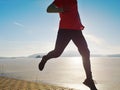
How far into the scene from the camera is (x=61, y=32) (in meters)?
4.82

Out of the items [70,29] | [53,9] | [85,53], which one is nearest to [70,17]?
[70,29]

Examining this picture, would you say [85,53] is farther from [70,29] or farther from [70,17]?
[70,17]

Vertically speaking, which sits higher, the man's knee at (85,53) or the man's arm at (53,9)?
the man's arm at (53,9)

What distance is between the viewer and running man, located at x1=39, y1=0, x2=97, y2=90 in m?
4.66

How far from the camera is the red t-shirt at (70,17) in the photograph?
4.63 meters

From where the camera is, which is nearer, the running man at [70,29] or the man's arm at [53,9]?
the running man at [70,29]

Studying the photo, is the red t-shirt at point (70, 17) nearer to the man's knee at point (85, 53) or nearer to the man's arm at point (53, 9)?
the man's arm at point (53, 9)

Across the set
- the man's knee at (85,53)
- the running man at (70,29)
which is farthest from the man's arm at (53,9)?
the man's knee at (85,53)

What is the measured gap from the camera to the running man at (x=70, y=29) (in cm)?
466

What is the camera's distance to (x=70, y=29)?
15.6 ft

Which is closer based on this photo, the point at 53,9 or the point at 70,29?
the point at 70,29

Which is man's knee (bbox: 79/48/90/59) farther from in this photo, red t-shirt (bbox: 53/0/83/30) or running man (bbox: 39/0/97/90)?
red t-shirt (bbox: 53/0/83/30)

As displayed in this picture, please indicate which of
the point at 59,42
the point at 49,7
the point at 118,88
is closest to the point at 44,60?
the point at 59,42

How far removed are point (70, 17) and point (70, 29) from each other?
21 centimetres
